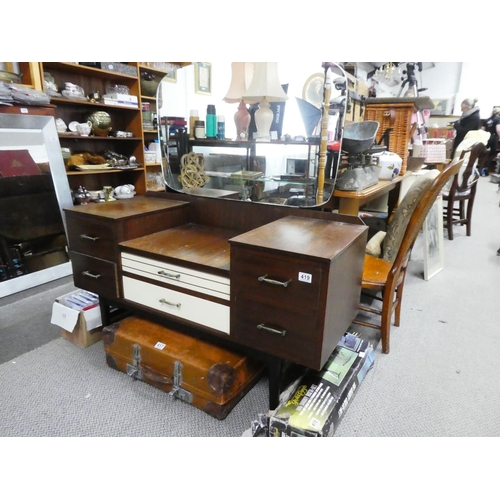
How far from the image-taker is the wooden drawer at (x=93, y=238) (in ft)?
5.24

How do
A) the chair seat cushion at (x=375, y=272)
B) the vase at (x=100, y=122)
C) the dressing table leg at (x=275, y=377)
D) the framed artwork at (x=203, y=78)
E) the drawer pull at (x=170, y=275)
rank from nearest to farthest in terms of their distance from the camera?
the dressing table leg at (x=275, y=377)
the drawer pull at (x=170, y=275)
the framed artwork at (x=203, y=78)
the chair seat cushion at (x=375, y=272)
the vase at (x=100, y=122)

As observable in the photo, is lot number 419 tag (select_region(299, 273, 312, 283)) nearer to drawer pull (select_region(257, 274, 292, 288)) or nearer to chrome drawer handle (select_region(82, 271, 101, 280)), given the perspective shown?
drawer pull (select_region(257, 274, 292, 288))

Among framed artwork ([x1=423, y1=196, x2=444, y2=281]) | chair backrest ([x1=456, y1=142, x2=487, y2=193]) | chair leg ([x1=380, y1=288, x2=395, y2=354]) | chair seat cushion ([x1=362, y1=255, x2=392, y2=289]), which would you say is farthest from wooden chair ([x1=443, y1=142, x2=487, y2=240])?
chair leg ([x1=380, y1=288, x2=395, y2=354])

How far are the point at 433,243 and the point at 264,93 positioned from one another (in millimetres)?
1954

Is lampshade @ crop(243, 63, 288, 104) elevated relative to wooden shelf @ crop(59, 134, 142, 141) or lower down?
elevated

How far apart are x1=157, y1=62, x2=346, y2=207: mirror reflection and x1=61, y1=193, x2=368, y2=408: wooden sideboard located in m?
0.12

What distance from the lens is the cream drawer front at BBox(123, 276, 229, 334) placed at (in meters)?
1.38

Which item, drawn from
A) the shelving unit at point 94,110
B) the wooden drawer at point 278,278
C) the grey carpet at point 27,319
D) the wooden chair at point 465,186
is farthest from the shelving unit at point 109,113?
the wooden chair at point 465,186

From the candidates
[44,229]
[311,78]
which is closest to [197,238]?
[311,78]

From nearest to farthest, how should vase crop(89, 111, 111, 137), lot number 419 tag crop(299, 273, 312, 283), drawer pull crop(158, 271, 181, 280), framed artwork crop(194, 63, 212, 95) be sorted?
lot number 419 tag crop(299, 273, 312, 283) → drawer pull crop(158, 271, 181, 280) → framed artwork crop(194, 63, 212, 95) → vase crop(89, 111, 111, 137)

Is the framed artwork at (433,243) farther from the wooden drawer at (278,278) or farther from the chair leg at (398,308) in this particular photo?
the wooden drawer at (278,278)

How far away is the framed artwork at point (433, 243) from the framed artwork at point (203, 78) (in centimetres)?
Answer: 191

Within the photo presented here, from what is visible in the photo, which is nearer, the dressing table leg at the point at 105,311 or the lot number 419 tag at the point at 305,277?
the lot number 419 tag at the point at 305,277

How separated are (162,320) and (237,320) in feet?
1.52
